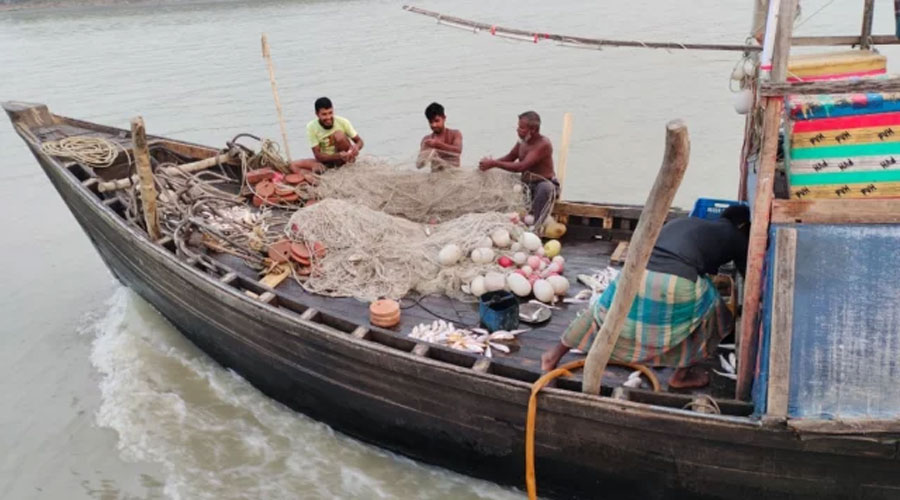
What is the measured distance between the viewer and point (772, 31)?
3613 mm

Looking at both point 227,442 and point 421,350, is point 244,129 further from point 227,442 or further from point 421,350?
point 421,350

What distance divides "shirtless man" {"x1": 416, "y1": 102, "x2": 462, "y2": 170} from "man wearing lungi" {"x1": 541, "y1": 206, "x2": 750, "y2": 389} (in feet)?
10.4

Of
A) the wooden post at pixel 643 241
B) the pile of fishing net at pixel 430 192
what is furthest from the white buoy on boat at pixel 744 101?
the pile of fishing net at pixel 430 192

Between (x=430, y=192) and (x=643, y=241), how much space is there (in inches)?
140

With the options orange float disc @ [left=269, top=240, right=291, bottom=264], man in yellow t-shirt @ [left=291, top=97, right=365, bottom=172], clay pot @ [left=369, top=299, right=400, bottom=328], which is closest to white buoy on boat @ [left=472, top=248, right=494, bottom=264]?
clay pot @ [left=369, top=299, right=400, bottom=328]

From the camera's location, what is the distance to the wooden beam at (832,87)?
9.39 ft

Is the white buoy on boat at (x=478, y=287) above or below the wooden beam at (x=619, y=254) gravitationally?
below

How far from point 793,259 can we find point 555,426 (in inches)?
64.6

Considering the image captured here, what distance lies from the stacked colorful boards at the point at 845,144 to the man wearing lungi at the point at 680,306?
732 millimetres

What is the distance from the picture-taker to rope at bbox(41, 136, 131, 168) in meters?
7.61

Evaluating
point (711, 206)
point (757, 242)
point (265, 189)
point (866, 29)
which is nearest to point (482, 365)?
point (757, 242)

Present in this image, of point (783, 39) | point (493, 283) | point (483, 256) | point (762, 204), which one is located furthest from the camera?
point (483, 256)

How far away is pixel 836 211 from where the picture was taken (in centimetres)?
312

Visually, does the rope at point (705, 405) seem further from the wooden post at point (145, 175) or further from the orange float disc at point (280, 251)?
the wooden post at point (145, 175)
